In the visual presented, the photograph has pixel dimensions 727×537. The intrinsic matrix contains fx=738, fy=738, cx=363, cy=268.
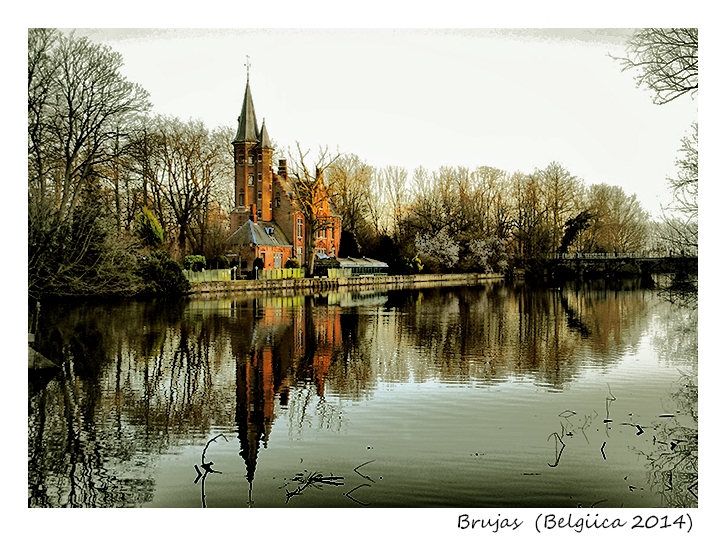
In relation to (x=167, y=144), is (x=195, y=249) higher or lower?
lower

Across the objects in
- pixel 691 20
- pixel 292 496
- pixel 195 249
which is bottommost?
pixel 292 496

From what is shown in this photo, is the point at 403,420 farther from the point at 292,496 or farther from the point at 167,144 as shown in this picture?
the point at 167,144

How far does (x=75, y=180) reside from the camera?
46.5ft

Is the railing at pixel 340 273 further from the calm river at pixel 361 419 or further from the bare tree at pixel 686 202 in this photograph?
the bare tree at pixel 686 202

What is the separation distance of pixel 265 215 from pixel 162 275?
26.8ft

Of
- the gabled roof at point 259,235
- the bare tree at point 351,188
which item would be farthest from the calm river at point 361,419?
the bare tree at point 351,188

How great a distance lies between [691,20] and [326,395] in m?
5.93

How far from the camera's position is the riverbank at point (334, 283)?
976 inches

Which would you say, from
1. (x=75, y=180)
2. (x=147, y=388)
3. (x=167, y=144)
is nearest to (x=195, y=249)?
(x=167, y=144)

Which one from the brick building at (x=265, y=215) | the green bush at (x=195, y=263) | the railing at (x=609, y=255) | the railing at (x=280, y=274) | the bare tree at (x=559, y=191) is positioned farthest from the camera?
the railing at (x=280, y=274)

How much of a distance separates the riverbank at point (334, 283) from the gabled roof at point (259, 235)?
158 centimetres

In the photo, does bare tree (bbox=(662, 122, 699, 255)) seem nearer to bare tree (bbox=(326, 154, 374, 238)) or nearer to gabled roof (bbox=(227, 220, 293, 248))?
bare tree (bbox=(326, 154, 374, 238))
